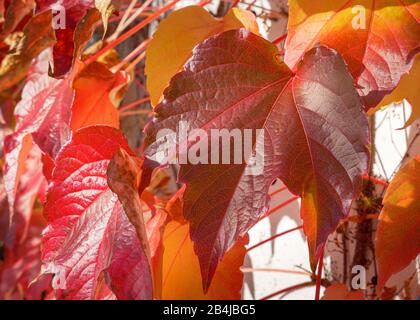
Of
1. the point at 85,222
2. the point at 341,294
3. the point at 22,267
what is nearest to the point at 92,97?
the point at 85,222

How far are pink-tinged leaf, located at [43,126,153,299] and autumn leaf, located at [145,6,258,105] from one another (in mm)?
56

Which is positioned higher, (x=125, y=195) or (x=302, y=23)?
(x=302, y=23)

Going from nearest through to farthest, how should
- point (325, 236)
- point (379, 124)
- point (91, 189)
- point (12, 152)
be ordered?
1. point (325, 236)
2. point (91, 189)
3. point (12, 152)
4. point (379, 124)

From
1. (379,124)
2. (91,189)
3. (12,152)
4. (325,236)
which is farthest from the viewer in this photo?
(379,124)

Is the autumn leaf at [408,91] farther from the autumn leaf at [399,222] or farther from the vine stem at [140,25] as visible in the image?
the vine stem at [140,25]

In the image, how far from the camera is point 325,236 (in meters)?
A: 0.36

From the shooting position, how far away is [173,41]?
0.50 m

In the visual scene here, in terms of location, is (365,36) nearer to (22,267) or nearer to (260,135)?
(260,135)

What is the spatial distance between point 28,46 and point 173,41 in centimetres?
14

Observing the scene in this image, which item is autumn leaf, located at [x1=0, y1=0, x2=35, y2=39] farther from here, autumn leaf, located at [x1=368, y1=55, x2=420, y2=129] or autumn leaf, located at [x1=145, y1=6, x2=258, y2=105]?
autumn leaf, located at [x1=368, y1=55, x2=420, y2=129]
